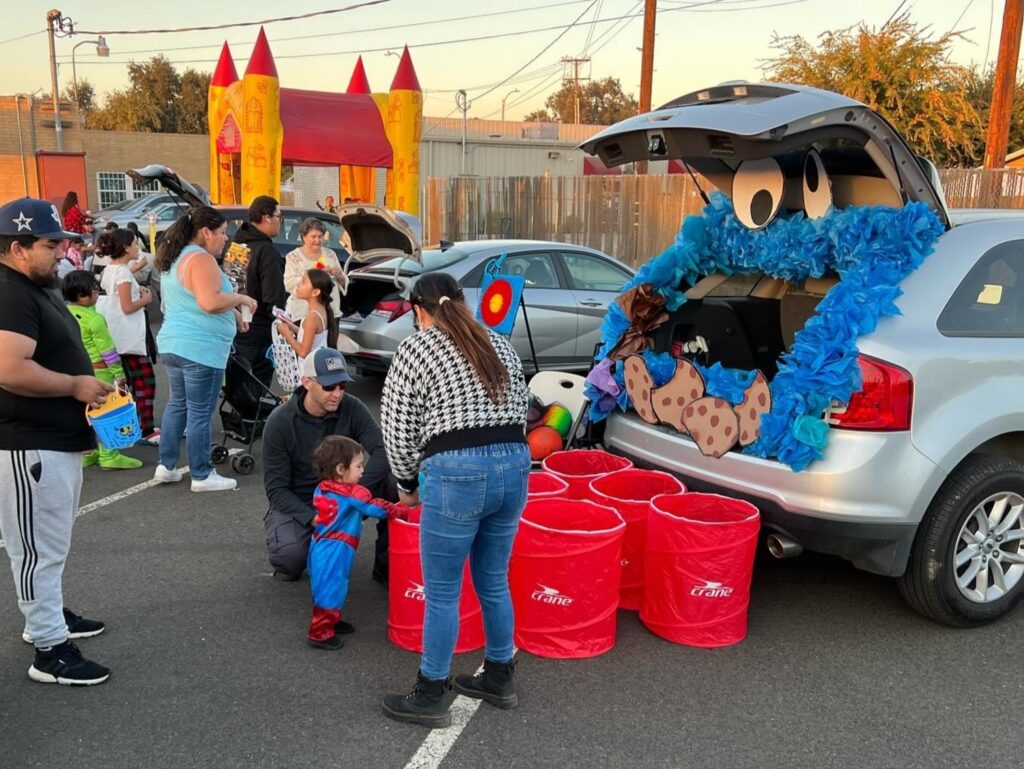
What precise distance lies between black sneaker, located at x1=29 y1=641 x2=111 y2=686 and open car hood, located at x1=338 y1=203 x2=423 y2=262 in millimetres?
5052

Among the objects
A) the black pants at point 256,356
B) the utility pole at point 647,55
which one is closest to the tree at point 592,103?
the utility pole at point 647,55

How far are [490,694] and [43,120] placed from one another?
37688 mm

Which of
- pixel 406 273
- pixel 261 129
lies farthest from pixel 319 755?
pixel 261 129

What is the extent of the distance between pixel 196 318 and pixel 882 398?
4.07 meters

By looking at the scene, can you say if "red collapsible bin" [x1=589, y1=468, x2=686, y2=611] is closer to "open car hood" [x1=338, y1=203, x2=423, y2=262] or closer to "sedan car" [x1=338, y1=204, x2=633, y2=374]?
"sedan car" [x1=338, y1=204, x2=633, y2=374]

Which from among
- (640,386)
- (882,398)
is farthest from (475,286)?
(882,398)

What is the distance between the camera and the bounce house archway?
56.6ft

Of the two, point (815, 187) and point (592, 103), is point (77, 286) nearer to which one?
point (815, 187)

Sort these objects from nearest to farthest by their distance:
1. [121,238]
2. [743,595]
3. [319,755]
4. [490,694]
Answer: [319,755] → [490,694] → [743,595] → [121,238]

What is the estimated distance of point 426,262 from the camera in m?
Result: 8.11

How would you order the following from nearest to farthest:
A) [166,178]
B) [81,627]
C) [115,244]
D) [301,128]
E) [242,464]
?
[81,627] → [242,464] → [115,244] → [166,178] → [301,128]

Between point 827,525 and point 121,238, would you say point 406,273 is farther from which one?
point 827,525

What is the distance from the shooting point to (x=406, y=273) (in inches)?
Answer: 317

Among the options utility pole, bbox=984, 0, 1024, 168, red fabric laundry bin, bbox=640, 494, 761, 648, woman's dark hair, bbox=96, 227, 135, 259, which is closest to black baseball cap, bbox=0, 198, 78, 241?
red fabric laundry bin, bbox=640, 494, 761, 648
